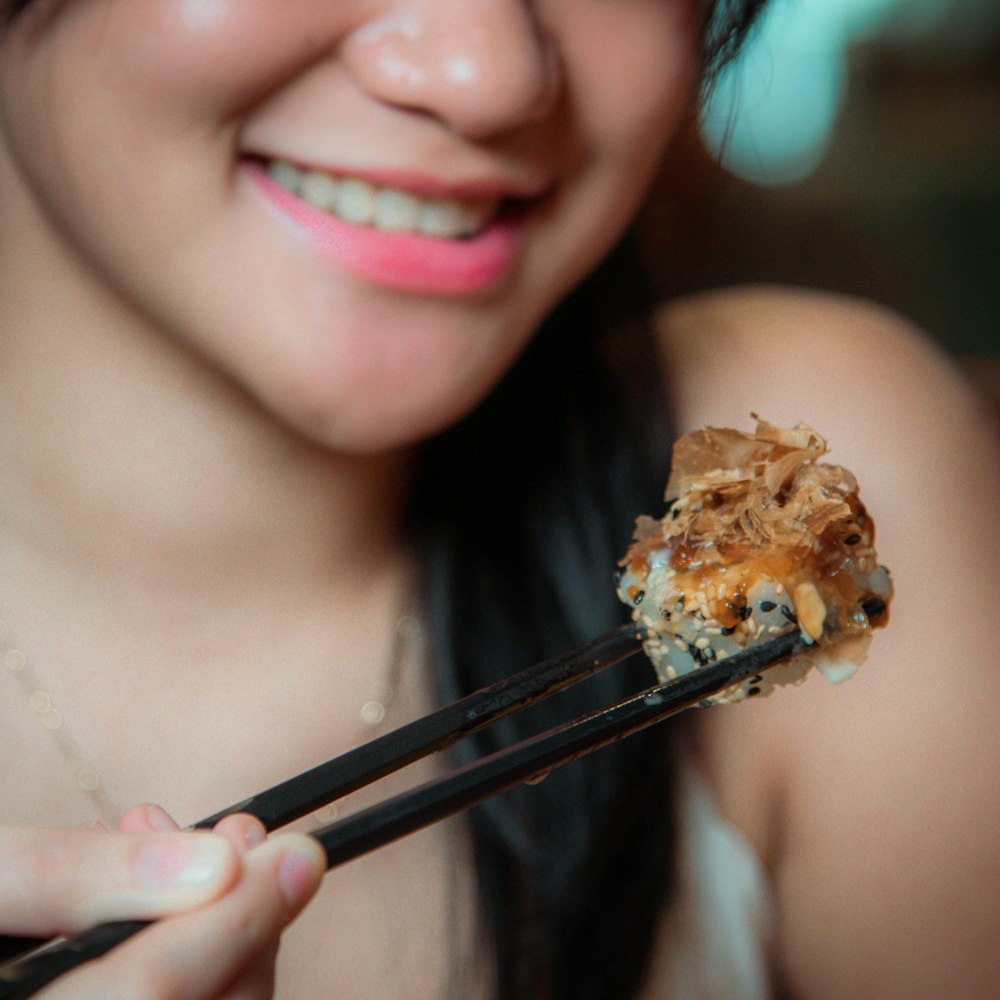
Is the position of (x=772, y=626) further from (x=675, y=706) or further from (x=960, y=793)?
(x=960, y=793)

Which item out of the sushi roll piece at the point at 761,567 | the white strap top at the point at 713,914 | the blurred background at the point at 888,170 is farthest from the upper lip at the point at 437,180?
the blurred background at the point at 888,170

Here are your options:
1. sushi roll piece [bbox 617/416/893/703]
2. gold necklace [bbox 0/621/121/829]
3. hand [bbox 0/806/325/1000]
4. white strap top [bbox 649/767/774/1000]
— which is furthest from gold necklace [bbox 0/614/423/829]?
hand [bbox 0/806/325/1000]

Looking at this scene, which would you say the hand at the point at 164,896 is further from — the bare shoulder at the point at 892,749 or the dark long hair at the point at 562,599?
the bare shoulder at the point at 892,749

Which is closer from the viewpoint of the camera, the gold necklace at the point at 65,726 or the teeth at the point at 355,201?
the teeth at the point at 355,201

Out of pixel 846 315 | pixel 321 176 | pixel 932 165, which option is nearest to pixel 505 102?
pixel 321 176

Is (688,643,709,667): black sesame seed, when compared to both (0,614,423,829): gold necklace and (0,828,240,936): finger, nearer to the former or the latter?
(0,828,240,936): finger
